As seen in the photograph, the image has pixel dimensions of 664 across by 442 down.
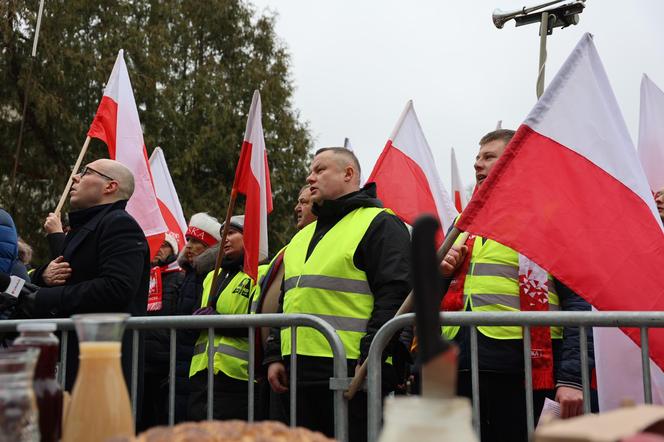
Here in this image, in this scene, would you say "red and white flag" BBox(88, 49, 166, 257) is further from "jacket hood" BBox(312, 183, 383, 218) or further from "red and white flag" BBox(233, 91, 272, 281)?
"jacket hood" BBox(312, 183, 383, 218)

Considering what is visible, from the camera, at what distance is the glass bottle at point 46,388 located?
1422mm

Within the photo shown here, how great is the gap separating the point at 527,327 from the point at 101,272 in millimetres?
2149

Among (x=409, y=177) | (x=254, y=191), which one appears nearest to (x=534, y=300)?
(x=254, y=191)

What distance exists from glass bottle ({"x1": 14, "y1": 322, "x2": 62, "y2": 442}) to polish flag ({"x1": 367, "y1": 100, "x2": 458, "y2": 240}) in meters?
5.09

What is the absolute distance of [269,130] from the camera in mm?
21500

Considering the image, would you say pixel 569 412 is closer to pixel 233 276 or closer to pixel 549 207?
pixel 549 207

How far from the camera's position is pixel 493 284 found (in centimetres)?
395

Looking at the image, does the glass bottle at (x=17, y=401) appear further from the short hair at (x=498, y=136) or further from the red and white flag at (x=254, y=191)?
the red and white flag at (x=254, y=191)

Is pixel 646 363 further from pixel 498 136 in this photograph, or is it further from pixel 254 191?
pixel 254 191

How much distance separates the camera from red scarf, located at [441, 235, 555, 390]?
12.2 ft

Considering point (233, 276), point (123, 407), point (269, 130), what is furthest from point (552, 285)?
point (269, 130)

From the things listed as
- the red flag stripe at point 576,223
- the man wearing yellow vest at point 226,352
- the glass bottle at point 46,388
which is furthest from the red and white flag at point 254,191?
the glass bottle at point 46,388

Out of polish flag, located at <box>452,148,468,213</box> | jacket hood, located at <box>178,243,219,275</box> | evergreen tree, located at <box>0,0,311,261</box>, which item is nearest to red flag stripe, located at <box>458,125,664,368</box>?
jacket hood, located at <box>178,243,219,275</box>

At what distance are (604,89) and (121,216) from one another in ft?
7.93
